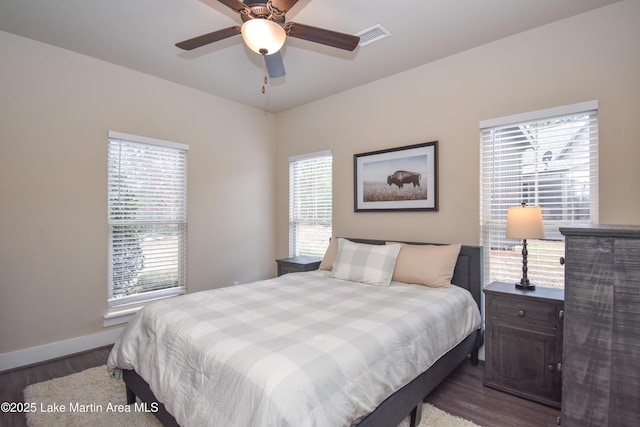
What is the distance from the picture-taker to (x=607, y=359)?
1340 millimetres

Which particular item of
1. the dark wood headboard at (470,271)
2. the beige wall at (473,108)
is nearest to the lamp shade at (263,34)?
the beige wall at (473,108)

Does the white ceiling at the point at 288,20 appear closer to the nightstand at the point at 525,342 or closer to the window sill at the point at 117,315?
the nightstand at the point at 525,342

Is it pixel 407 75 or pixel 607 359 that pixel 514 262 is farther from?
pixel 407 75

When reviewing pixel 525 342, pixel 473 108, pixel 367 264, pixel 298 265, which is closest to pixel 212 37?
pixel 367 264

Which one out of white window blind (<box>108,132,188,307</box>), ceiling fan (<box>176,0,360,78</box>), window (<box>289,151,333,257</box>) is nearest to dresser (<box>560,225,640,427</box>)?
ceiling fan (<box>176,0,360,78</box>)

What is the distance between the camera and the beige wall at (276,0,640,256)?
2217 mm

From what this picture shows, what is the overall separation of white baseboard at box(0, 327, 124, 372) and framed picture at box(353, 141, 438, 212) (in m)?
2.99

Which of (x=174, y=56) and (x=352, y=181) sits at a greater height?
(x=174, y=56)

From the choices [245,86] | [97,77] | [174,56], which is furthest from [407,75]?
[97,77]

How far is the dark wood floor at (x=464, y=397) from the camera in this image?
1976mm

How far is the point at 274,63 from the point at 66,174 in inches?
88.5

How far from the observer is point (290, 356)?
1331mm

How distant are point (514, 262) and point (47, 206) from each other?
4.20 metres

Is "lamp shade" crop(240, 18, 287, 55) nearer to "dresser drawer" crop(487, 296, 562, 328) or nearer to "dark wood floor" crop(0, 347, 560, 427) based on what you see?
"dresser drawer" crop(487, 296, 562, 328)
